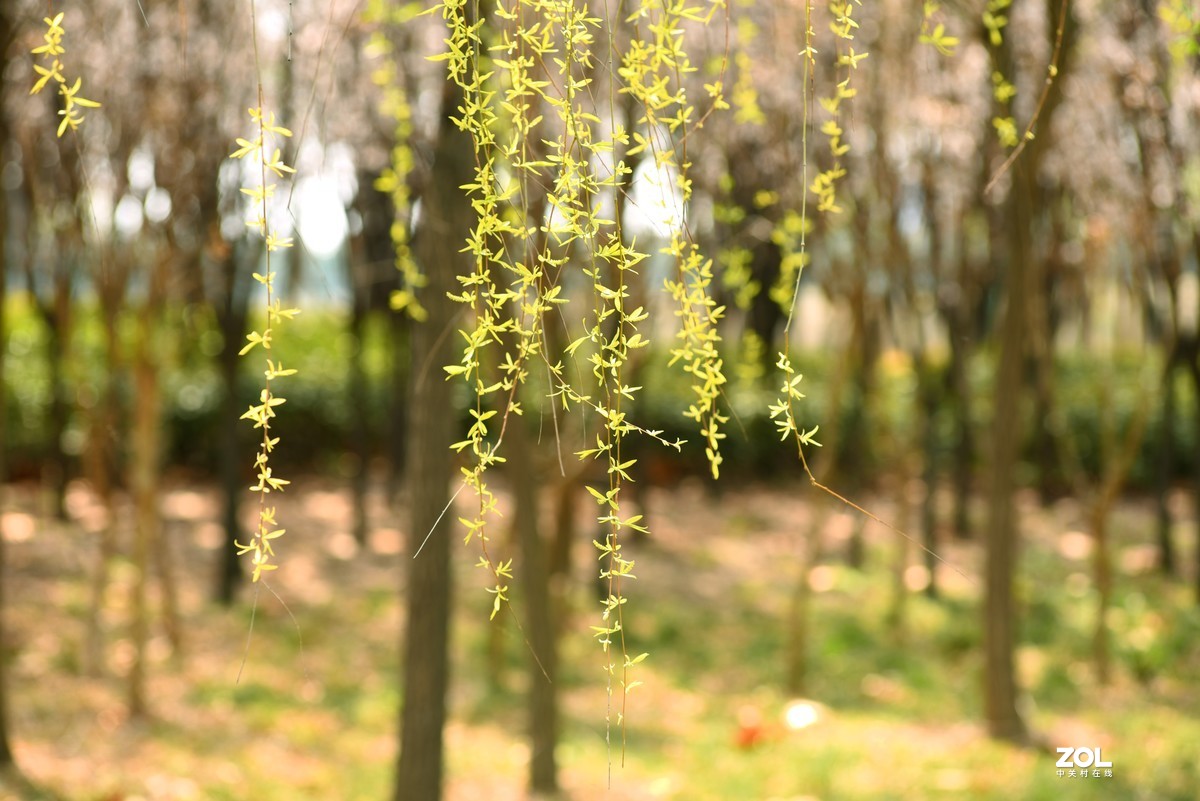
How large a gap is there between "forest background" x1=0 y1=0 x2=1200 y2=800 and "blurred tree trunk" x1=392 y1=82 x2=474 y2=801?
17 mm

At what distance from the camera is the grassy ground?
5898 millimetres

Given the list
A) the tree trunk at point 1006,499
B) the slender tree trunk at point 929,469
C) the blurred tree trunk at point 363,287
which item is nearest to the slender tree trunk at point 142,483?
the blurred tree trunk at point 363,287

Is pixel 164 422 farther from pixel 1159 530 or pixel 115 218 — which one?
pixel 1159 530

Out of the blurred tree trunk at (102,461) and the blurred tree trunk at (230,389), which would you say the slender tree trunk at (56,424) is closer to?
the blurred tree trunk at (230,389)

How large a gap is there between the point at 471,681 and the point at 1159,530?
613 cm

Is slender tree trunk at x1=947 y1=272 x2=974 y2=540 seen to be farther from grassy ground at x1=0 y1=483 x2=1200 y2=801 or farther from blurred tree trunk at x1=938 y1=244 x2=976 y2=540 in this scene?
grassy ground at x1=0 y1=483 x2=1200 y2=801

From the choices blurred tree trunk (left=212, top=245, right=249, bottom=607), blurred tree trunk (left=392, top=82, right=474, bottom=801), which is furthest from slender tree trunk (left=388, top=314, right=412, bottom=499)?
blurred tree trunk (left=392, top=82, right=474, bottom=801)

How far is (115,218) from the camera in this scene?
684 centimetres

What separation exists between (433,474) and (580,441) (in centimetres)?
337

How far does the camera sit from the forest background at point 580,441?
4957mm

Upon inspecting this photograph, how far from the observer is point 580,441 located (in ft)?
25.5

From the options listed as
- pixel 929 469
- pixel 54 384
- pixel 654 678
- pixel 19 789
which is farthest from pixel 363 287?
pixel 19 789

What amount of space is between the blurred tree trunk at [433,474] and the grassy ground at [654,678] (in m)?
0.89
